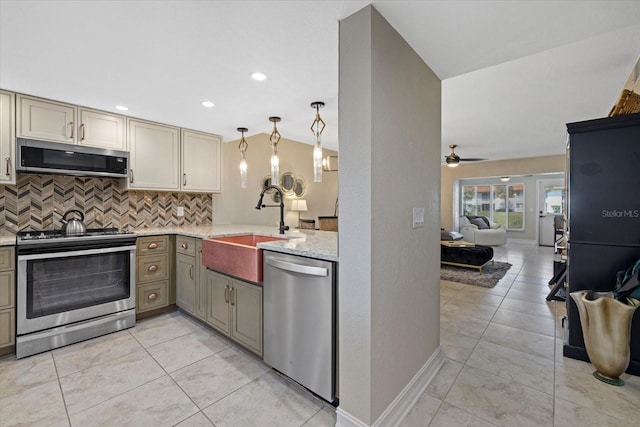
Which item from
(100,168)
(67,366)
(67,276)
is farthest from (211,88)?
(67,366)

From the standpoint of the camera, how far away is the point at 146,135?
128 inches

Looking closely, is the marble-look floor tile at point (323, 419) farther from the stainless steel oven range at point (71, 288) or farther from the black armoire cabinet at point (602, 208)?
the stainless steel oven range at point (71, 288)

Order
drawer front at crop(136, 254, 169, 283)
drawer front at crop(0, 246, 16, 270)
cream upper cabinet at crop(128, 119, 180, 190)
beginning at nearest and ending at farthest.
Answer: drawer front at crop(0, 246, 16, 270)
drawer front at crop(136, 254, 169, 283)
cream upper cabinet at crop(128, 119, 180, 190)

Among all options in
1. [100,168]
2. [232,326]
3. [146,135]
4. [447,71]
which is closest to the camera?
[447,71]

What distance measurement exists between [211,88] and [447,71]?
1903 millimetres

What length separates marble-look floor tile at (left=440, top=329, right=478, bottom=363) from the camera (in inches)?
88.6

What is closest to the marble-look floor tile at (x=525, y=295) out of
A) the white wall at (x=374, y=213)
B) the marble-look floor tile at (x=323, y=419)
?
the white wall at (x=374, y=213)

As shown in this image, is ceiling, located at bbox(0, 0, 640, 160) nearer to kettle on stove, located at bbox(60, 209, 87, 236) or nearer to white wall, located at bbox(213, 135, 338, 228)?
white wall, located at bbox(213, 135, 338, 228)

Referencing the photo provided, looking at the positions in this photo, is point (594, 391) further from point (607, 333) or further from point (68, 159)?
point (68, 159)

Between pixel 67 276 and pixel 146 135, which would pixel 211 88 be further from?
pixel 67 276

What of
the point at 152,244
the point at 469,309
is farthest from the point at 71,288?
the point at 469,309

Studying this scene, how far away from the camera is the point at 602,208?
6.69 feet

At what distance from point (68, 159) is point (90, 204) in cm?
59

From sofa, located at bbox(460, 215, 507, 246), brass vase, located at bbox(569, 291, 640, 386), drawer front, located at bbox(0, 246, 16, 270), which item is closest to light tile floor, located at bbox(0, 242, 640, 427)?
brass vase, located at bbox(569, 291, 640, 386)
